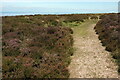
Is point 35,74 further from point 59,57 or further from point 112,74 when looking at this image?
point 112,74

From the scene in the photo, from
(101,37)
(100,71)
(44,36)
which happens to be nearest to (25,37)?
(44,36)

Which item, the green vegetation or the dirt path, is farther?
the dirt path

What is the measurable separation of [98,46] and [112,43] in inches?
53.6

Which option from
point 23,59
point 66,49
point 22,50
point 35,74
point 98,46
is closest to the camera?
point 35,74

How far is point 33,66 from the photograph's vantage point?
12734 mm

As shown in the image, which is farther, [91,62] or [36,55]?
[36,55]

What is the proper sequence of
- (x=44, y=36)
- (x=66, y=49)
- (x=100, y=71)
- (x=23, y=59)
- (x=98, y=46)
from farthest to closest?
1. (x=44, y=36)
2. (x=98, y=46)
3. (x=66, y=49)
4. (x=23, y=59)
5. (x=100, y=71)

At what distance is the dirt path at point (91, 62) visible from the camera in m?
12.0

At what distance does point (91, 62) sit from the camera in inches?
549

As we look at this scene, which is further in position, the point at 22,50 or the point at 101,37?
the point at 101,37

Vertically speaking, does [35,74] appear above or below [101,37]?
below

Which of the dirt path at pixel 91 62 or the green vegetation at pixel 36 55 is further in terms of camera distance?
the dirt path at pixel 91 62

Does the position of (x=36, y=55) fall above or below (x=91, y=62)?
above

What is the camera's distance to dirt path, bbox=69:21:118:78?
1203 cm
